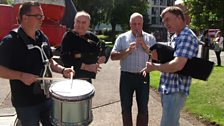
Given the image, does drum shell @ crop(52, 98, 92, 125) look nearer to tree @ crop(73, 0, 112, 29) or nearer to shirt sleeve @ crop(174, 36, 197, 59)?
shirt sleeve @ crop(174, 36, 197, 59)

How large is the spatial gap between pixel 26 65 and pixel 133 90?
252cm

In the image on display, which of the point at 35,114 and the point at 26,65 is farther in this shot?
the point at 35,114

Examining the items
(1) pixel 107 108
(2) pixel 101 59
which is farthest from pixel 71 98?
(1) pixel 107 108

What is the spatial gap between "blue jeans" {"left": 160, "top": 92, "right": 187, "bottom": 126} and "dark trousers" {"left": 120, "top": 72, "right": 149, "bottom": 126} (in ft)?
4.95

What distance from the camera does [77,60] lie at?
584 centimetres

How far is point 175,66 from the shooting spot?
461 cm

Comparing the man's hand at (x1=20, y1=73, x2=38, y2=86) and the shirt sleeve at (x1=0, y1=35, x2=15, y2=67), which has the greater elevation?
the shirt sleeve at (x1=0, y1=35, x2=15, y2=67)

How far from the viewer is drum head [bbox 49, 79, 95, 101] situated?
13.2 ft

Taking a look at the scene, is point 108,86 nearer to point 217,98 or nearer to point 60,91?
point 217,98

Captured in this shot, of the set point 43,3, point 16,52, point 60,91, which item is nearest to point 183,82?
point 60,91

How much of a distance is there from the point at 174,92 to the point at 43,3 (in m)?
8.01

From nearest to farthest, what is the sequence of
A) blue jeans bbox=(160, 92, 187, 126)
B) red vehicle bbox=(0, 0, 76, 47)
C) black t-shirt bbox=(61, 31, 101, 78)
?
blue jeans bbox=(160, 92, 187, 126)
black t-shirt bbox=(61, 31, 101, 78)
red vehicle bbox=(0, 0, 76, 47)

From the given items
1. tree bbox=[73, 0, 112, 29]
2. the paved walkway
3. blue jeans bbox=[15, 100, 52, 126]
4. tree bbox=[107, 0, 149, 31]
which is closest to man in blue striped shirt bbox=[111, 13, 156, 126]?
the paved walkway

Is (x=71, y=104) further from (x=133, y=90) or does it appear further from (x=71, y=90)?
(x=133, y=90)
